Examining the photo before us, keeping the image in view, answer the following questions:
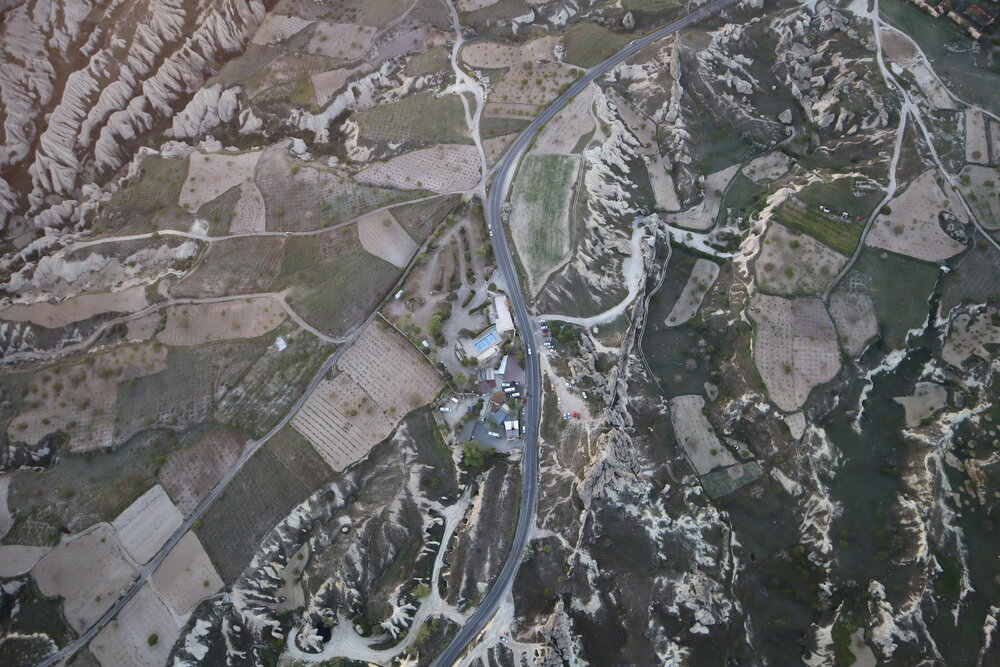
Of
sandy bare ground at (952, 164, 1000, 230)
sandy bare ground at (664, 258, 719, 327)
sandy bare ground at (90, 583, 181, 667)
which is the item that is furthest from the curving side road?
sandy bare ground at (952, 164, 1000, 230)

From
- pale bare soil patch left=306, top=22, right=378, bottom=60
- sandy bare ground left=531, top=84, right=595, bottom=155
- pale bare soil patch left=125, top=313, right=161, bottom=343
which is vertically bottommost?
sandy bare ground left=531, top=84, right=595, bottom=155

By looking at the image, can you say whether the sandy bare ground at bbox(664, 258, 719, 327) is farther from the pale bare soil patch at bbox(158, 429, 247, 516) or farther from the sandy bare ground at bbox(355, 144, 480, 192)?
the pale bare soil patch at bbox(158, 429, 247, 516)

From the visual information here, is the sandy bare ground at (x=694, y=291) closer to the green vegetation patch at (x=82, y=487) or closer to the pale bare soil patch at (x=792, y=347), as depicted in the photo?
the pale bare soil patch at (x=792, y=347)

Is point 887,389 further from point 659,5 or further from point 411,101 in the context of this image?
point 411,101

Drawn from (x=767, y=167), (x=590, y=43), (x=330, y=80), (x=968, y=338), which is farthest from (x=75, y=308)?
(x=968, y=338)

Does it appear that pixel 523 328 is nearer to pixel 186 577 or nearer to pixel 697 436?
pixel 697 436

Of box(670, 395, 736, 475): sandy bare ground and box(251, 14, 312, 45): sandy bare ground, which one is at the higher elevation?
box(251, 14, 312, 45): sandy bare ground

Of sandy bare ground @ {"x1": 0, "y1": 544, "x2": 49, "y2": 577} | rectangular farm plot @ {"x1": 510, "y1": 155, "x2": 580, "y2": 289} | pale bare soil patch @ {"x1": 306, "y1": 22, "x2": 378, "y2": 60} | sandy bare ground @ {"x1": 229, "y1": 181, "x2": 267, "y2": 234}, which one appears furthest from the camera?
pale bare soil patch @ {"x1": 306, "y1": 22, "x2": 378, "y2": 60}
